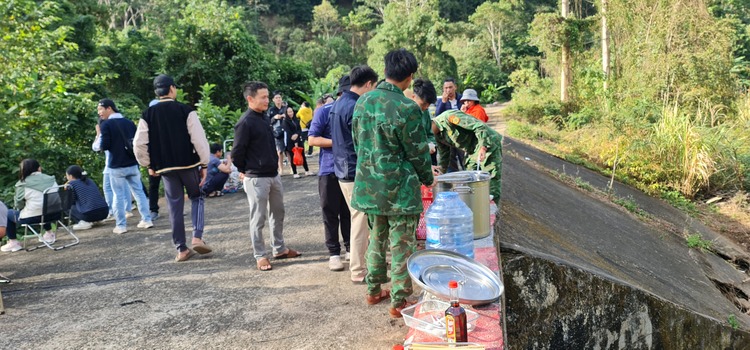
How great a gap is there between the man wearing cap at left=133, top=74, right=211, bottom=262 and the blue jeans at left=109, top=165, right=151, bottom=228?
6.37ft

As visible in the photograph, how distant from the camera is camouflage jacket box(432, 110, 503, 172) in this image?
5.82 m

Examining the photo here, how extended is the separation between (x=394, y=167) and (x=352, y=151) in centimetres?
102

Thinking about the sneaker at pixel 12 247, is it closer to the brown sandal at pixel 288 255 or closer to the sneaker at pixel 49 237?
the sneaker at pixel 49 237

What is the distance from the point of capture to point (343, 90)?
523 cm

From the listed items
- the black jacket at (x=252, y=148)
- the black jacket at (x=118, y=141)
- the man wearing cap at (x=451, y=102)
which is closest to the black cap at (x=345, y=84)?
the black jacket at (x=252, y=148)

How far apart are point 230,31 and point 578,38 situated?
1356 centimetres

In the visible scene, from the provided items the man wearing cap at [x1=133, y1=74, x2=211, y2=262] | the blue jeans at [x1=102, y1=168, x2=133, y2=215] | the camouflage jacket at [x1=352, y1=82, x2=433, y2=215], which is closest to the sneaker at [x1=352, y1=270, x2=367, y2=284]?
the camouflage jacket at [x1=352, y1=82, x2=433, y2=215]

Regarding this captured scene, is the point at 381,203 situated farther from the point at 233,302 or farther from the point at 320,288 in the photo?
the point at 233,302

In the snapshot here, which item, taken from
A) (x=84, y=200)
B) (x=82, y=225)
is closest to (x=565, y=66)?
(x=82, y=225)

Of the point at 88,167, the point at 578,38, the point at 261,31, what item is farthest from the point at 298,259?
the point at 261,31

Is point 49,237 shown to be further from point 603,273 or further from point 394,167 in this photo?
point 603,273

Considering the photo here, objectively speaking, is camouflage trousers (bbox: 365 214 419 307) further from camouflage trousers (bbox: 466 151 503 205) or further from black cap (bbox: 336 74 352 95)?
camouflage trousers (bbox: 466 151 503 205)

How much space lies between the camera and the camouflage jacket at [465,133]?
582cm

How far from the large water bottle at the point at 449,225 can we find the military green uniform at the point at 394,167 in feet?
0.51
